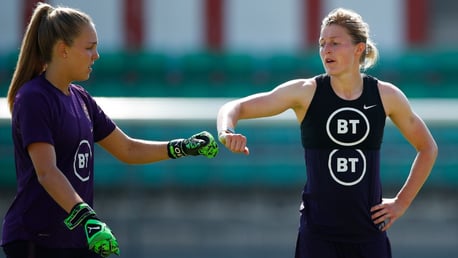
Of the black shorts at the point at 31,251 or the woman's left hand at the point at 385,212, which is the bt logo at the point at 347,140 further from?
the black shorts at the point at 31,251

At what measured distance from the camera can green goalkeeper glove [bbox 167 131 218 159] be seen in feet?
13.1

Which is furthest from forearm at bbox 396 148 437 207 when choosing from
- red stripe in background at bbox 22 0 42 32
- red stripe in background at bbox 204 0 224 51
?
red stripe in background at bbox 22 0 42 32

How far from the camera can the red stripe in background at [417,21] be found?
541 inches

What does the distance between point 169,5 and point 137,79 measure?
2570mm

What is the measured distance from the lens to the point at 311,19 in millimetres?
13625

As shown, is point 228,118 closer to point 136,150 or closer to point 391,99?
point 136,150

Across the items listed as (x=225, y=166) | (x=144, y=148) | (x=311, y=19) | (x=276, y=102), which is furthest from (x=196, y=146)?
(x=311, y=19)

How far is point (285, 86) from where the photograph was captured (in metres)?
4.12

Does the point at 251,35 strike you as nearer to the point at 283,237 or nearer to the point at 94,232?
the point at 283,237

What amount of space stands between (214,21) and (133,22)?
112 cm

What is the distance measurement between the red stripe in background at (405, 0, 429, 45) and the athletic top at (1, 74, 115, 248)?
10.6m

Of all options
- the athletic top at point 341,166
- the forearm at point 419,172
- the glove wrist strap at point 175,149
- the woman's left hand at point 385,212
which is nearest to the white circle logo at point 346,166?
the athletic top at point 341,166

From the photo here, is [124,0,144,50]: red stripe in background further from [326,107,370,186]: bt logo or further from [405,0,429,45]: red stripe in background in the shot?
[326,107,370,186]: bt logo

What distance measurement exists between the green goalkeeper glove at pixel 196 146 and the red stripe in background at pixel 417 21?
10156 mm
